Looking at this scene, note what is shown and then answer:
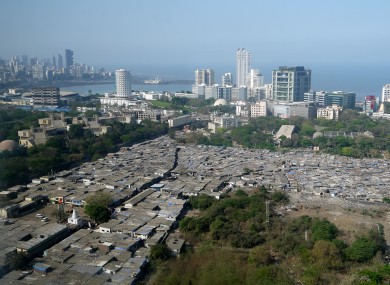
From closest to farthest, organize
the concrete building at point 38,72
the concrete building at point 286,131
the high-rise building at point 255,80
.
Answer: the concrete building at point 286,131 → the high-rise building at point 255,80 → the concrete building at point 38,72

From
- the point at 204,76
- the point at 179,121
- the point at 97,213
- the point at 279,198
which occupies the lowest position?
the point at 279,198

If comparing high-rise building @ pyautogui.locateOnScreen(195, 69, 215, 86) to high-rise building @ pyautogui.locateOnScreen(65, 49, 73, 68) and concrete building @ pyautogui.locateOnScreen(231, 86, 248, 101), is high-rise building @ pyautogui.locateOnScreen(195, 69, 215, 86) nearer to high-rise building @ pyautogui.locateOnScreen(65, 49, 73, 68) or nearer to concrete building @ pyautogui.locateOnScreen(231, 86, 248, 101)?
concrete building @ pyautogui.locateOnScreen(231, 86, 248, 101)

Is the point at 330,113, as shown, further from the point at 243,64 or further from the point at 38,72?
the point at 38,72

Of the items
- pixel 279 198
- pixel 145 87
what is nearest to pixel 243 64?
pixel 145 87

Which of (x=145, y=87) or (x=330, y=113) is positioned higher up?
(x=145, y=87)

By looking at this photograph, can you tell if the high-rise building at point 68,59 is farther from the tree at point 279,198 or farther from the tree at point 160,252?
the tree at point 160,252

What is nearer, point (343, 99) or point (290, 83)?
point (343, 99)

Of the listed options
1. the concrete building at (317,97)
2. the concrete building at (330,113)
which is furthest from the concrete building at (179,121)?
the concrete building at (317,97)
